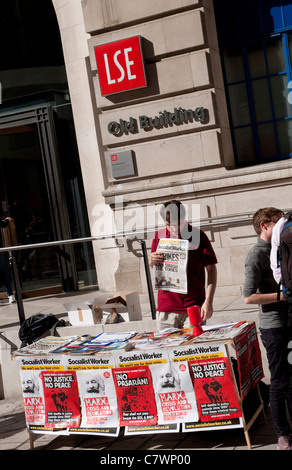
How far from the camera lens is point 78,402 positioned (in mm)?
5891

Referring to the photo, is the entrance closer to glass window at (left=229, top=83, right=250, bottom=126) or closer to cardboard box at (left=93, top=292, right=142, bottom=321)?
glass window at (left=229, top=83, right=250, bottom=126)

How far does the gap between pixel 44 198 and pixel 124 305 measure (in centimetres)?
516

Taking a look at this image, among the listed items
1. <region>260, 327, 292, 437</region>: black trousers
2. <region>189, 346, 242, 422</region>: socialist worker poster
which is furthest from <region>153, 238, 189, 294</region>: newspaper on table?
<region>260, 327, 292, 437</region>: black trousers

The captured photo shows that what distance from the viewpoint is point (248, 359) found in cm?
572

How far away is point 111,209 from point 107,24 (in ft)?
9.18

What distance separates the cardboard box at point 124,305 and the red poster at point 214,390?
224cm

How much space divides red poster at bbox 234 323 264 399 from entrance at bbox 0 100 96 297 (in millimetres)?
6096

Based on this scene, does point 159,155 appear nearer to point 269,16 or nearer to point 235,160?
point 235,160

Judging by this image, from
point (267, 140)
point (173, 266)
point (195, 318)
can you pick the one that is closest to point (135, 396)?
point (195, 318)

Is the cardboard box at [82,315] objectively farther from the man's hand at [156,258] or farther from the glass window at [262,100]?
the glass window at [262,100]

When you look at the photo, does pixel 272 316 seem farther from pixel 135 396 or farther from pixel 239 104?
pixel 239 104

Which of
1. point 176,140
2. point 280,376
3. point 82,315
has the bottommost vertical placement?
point 280,376

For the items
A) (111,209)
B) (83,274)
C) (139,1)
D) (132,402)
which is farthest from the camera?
(83,274)
